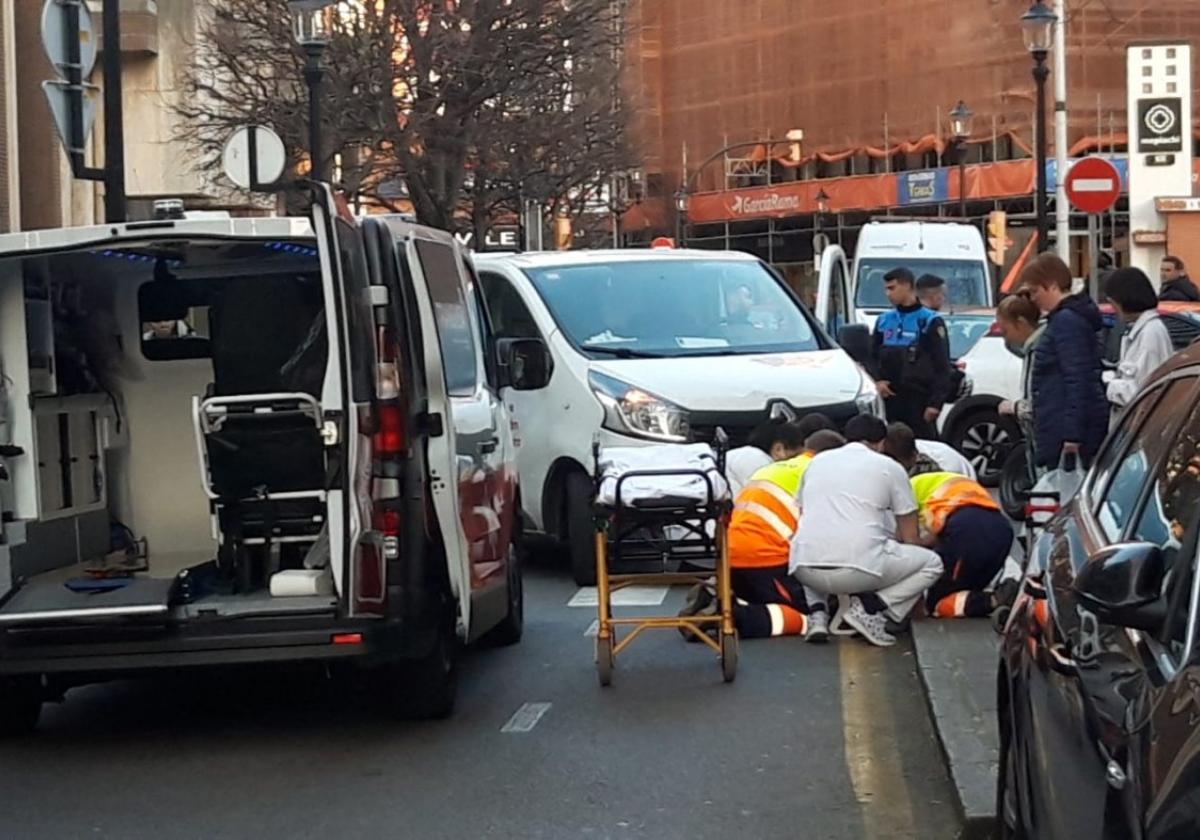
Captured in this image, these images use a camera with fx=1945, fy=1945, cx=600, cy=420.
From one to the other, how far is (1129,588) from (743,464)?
773cm

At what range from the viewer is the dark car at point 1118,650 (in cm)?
323

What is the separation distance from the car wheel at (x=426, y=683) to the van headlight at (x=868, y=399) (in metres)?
4.83

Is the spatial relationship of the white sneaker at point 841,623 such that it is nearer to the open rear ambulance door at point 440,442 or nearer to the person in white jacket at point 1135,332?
the person in white jacket at point 1135,332

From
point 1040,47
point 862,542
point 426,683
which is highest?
point 1040,47

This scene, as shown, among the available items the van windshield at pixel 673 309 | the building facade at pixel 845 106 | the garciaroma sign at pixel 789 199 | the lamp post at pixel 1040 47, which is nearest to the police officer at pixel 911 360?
the van windshield at pixel 673 309

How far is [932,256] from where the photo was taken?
29016 millimetres

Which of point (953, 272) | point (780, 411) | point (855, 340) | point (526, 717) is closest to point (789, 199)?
point (953, 272)

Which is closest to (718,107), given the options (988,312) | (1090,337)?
(988,312)

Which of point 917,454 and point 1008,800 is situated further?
point 917,454

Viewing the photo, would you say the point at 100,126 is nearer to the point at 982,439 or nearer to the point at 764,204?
the point at 982,439

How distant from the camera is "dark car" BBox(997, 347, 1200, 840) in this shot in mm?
3229

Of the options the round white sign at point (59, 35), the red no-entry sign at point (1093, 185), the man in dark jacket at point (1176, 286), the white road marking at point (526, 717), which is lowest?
the white road marking at point (526, 717)

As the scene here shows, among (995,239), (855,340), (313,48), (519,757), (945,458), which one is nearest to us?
(519,757)

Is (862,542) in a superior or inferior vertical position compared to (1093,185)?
inferior
